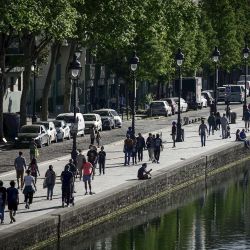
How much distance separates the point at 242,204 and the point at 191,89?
54371mm

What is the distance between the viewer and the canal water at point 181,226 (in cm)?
5228

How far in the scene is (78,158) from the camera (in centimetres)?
5891

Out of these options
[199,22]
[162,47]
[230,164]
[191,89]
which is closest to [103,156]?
[230,164]

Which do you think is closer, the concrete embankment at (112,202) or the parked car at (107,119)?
the concrete embankment at (112,202)

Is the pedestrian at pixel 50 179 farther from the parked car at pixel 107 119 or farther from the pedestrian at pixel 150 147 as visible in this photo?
the parked car at pixel 107 119

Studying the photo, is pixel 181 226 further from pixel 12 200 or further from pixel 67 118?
pixel 67 118

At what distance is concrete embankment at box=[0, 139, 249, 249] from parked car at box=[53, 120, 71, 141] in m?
10.3

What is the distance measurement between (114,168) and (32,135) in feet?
36.1

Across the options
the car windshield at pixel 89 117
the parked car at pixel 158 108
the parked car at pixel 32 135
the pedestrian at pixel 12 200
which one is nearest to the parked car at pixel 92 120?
the car windshield at pixel 89 117

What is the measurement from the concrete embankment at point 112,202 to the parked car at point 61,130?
33.7ft

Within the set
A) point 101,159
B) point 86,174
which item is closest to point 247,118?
point 101,159

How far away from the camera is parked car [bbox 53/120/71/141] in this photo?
82.3 m

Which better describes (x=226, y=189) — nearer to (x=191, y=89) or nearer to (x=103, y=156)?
(x=103, y=156)

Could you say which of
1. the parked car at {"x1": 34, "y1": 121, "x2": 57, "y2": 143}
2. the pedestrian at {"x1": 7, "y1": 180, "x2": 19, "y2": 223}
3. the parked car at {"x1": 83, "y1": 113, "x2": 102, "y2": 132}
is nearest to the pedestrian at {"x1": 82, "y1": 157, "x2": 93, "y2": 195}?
the pedestrian at {"x1": 7, "y1": 180, "x2": 19, "y2": 223}
